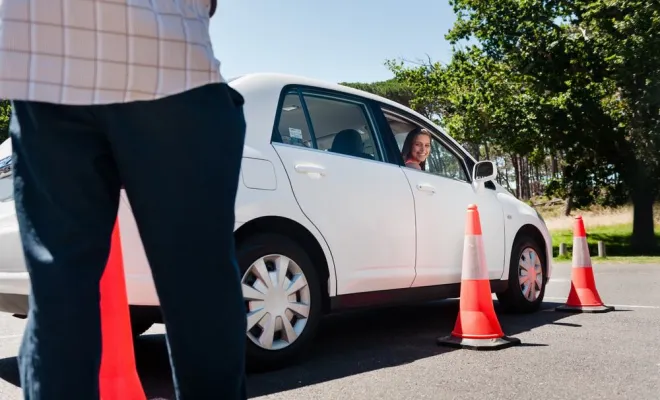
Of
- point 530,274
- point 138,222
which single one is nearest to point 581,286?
point 530,274

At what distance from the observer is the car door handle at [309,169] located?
423 cm

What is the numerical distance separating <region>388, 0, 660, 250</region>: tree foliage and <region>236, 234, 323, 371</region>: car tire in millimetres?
17616

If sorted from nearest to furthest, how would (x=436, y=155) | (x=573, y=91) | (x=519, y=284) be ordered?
(x=436, y=155) < (x=519, y=284) < (x=573, y=91)

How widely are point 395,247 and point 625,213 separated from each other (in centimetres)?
3253

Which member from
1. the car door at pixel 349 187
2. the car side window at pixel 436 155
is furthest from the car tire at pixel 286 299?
the car side window at pixel 436 155

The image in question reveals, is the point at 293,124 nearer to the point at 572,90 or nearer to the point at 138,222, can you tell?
the point at 138,222

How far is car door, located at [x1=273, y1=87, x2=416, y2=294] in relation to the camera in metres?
4.30

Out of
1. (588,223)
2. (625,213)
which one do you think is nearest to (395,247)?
(588,223)

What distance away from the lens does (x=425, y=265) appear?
505cm

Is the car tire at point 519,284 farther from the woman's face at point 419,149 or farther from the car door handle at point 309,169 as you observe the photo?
the car door handle at point 309,169

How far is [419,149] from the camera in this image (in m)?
5.61

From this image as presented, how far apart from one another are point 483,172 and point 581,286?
1493 millimetres

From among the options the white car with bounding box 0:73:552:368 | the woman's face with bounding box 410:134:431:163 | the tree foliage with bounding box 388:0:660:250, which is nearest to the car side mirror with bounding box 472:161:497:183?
the white car with bounding box 0:73:552:368

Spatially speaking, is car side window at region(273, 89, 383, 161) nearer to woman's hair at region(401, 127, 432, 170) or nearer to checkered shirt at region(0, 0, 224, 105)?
woman's hair at region(401, 127, 432, 170)
